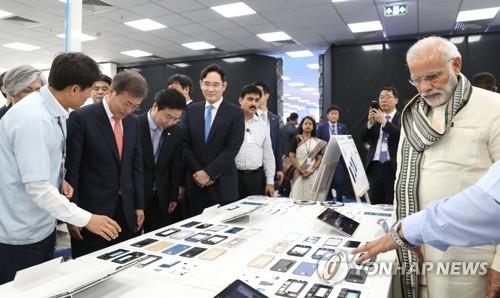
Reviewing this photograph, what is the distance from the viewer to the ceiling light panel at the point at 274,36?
22.7ft

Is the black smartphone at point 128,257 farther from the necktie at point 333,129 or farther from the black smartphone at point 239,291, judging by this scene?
the necktie at point 333,129

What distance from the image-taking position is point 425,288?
1438 millimetres

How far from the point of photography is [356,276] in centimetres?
113

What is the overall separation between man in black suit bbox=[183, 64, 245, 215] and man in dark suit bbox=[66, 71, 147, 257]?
0.70 metres

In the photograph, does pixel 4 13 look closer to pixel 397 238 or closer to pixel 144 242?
pixel 144 242

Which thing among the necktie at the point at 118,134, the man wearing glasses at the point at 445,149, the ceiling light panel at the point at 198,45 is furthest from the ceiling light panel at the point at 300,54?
the man wearing glasses at the point at 445,149

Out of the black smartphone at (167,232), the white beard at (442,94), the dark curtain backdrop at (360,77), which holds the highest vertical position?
the dark curtain backdrop at (360,77)

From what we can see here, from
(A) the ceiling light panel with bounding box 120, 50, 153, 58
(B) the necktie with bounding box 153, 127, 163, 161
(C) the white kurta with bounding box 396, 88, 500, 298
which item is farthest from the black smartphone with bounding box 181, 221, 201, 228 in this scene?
(A) the ceiling light panel with bounding box 120, 50, 153, 58

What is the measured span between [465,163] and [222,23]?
18.4 ft

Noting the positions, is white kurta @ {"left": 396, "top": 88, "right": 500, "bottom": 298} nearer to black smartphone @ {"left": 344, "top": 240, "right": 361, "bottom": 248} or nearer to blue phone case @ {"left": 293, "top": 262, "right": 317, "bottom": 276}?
black smartphone @ {"left": 344, "top": 240, "right": 361, "bottom": 248}

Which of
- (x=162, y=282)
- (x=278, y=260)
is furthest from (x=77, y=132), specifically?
(x=278, y=260)

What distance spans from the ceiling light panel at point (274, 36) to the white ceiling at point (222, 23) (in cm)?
15

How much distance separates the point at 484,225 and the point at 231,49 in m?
7.79

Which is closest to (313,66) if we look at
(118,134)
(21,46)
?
(21,46)
